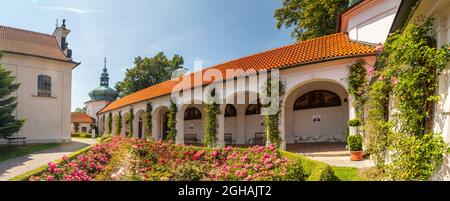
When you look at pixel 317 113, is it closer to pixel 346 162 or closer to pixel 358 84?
pixel 358 84

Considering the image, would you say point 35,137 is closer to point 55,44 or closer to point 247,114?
point 55,44

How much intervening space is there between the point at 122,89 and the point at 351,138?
47325 millimetres

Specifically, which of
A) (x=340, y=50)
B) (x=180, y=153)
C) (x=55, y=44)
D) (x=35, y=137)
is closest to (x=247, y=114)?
(x=340, y=50)

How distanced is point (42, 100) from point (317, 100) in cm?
2100

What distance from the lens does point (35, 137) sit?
793 inches

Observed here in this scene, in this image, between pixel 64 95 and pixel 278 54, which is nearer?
pixel 278 54

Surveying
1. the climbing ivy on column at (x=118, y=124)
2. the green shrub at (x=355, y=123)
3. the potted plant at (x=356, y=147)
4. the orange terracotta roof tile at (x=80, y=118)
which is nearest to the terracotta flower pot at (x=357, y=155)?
the potted plant at (x=356, y=147)

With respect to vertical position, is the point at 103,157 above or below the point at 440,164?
below

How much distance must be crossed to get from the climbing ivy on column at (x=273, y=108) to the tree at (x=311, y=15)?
478 inches

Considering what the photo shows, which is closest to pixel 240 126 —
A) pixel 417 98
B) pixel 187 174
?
pixel 187 174

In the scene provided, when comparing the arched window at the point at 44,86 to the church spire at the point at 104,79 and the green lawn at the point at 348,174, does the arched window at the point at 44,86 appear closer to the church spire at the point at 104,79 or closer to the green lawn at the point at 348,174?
the green lawn at the point at 348,174

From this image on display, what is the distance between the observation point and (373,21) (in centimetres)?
1415

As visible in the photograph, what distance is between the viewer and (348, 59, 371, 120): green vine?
10094 millimetres
